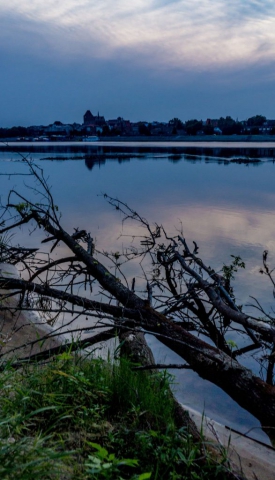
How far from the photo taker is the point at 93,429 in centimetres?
280

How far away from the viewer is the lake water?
5398 millimetres

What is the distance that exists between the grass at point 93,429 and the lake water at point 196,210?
1.77 metres

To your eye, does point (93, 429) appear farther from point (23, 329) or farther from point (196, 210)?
point (196, 210)

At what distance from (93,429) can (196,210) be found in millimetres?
17385

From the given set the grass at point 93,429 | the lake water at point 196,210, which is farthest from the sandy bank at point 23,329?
the grass at point 93,429

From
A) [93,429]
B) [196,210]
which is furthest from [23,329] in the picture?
[196,210]

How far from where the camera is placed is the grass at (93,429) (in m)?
2.24

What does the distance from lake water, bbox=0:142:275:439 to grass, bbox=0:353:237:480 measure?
5.80ft

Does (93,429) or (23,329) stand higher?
(93,429)

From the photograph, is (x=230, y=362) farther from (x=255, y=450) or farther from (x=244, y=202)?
(x=244, y=202)

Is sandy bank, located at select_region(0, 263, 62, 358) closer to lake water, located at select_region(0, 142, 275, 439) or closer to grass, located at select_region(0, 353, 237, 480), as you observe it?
lake water, located at select_region(0, 142, 275, 439)

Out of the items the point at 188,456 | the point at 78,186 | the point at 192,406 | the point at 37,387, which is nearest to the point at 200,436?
the point at 188,456

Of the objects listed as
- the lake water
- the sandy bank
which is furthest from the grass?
the sandy bank

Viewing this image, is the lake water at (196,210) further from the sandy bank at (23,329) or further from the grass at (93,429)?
the grass at (93,429)
